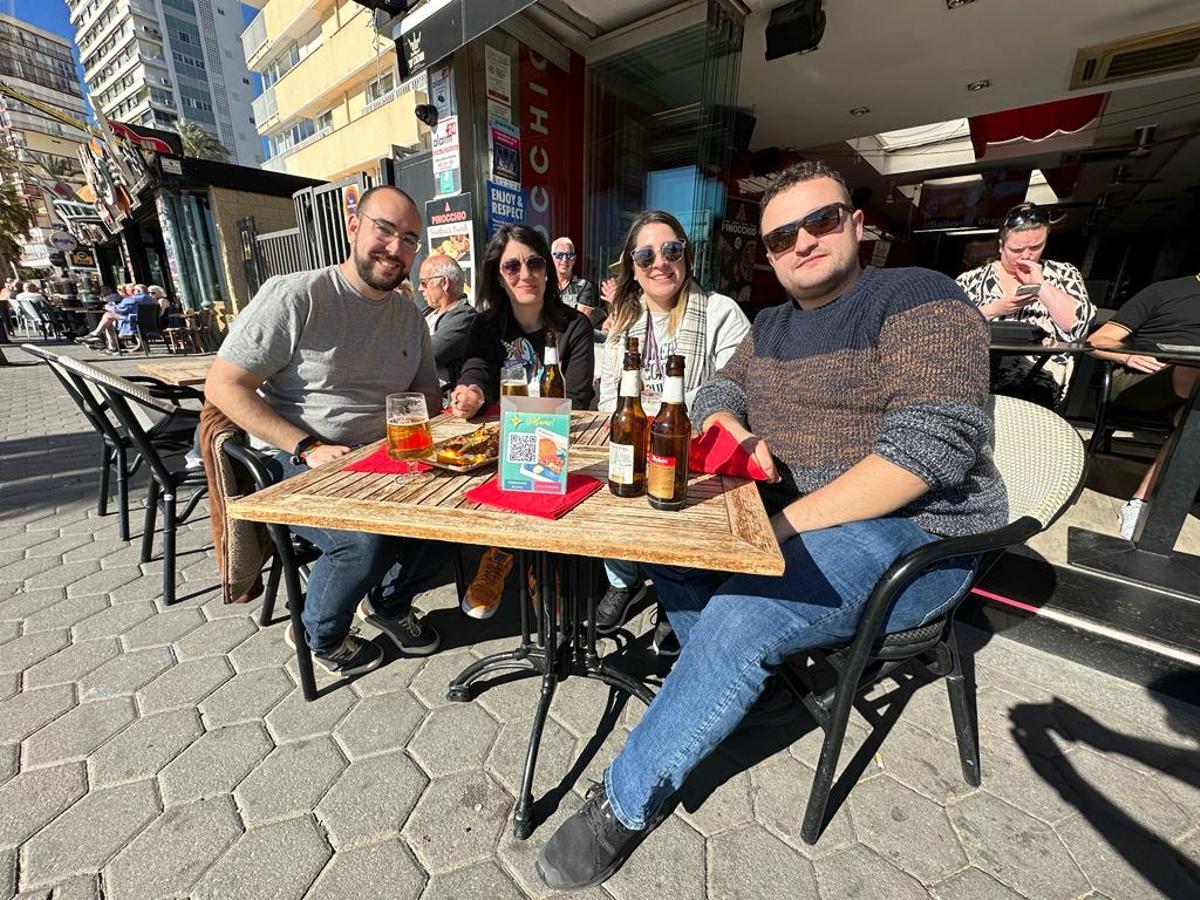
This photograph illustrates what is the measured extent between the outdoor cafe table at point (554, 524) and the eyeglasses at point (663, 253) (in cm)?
101

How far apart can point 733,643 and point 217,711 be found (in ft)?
6.12

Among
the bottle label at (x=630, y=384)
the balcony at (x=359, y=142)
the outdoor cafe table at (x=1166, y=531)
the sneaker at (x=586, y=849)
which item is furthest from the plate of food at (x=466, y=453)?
the balcony at (x=359, y=142)

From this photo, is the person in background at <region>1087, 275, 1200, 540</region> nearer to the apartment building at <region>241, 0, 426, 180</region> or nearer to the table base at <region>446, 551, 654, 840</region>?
the table base at <region>446, 551, 654, 840</region>

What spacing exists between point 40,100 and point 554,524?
277 ft

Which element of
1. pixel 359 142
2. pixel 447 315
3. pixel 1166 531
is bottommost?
pixel 1166 531

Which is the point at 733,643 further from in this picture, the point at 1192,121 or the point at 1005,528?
the point at 1192,121

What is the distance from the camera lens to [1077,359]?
11.0 ft

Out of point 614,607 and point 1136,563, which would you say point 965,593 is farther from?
point 1136,563

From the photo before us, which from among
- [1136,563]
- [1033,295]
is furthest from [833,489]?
[1033,295]

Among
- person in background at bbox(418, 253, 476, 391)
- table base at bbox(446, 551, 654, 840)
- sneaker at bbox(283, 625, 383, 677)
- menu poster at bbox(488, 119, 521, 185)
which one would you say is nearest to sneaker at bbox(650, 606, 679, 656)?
table base at bbox(446, 551, 654, 840)

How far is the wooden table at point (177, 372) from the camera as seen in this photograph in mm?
2771

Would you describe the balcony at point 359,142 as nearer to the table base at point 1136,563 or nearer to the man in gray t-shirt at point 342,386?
the man in gray t-shirt at point 342,386

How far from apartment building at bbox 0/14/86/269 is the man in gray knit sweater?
47.8 meters

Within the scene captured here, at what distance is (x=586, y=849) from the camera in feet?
4.29
